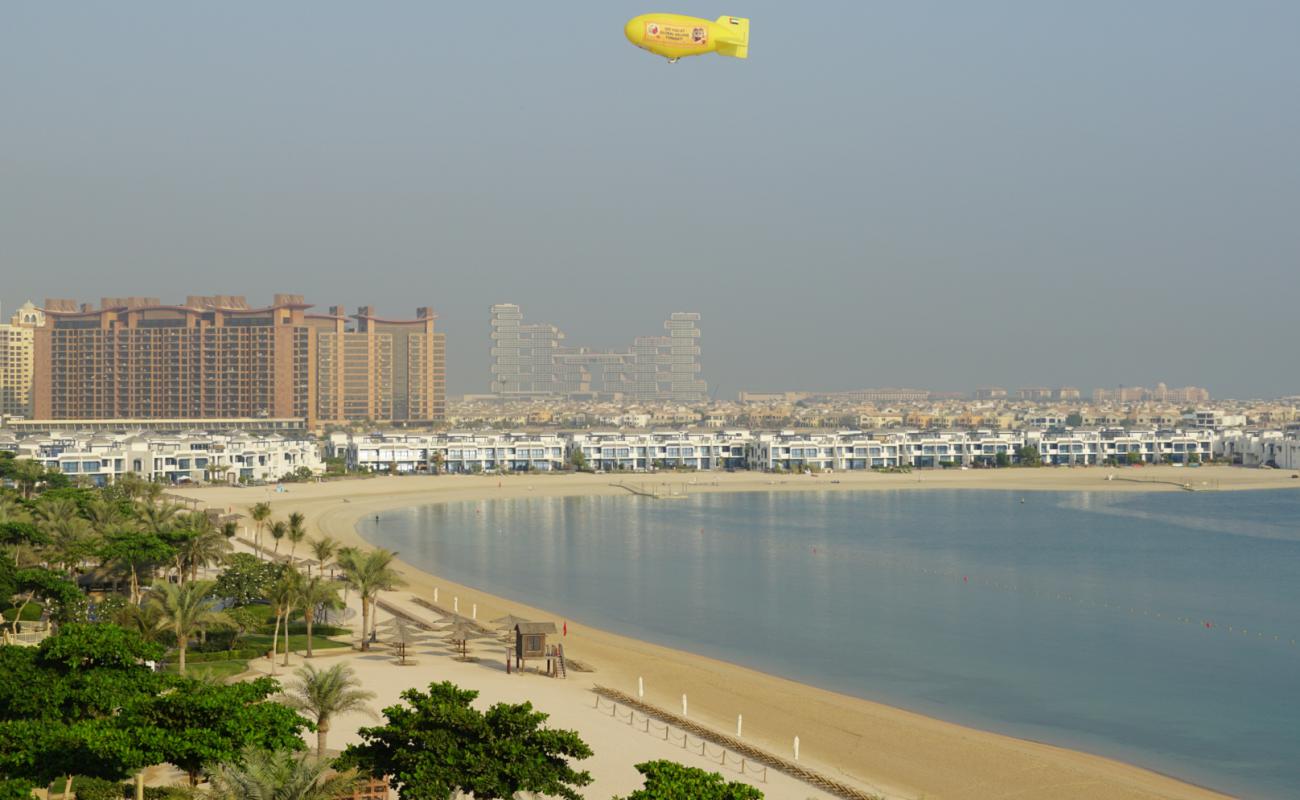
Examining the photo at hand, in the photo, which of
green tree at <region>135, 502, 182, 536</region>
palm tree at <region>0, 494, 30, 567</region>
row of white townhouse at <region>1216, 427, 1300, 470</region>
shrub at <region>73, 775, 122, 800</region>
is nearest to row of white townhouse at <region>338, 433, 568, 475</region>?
palm tree at <region>0, 494, 30, 567</region>

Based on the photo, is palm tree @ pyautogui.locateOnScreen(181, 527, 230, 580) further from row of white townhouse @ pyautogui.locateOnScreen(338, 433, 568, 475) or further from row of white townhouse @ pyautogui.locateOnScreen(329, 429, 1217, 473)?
row of white townhouse @ pyautogui.locateOnScreen(329, 429, 1217, 473)

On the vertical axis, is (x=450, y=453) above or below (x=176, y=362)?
below

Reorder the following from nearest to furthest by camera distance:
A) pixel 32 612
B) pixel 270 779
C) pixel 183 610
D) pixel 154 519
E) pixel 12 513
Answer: pixel 270 779 < pixel 183 610 < pixel 32 612 < pixel 154 519 < pixel 12 513

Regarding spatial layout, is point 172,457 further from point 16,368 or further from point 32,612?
point 16,368

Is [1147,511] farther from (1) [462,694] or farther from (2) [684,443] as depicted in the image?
(1) [462,694]

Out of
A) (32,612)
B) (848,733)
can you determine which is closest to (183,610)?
(32,612)

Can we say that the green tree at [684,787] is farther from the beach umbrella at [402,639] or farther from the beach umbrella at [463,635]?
the beach umbrella at [463,635]

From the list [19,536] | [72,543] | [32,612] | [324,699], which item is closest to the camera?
[324,699]

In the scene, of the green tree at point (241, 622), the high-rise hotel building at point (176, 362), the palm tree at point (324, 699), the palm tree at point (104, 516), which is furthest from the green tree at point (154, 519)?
the high-rise hotel building at point (176, 362)
